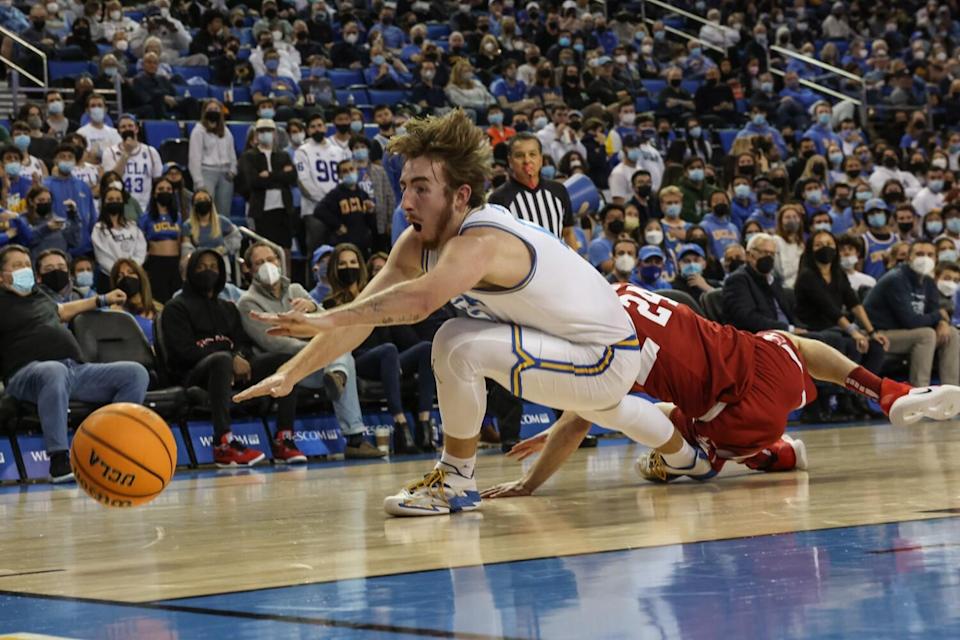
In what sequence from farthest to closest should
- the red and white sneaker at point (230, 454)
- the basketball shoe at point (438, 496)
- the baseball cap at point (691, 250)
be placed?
the baseball cap at point (691, 250) < the red and white sneaker at point (230, 454) < the basketball shoe at point (438, 496)

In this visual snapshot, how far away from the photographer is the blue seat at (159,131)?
588 inches

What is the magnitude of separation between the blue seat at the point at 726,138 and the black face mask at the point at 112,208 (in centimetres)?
971

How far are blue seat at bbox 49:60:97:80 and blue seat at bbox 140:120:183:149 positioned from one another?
1635 mm

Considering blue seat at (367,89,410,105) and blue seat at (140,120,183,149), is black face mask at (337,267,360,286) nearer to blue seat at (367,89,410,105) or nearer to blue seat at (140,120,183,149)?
blue seat at (140,120,183,149)

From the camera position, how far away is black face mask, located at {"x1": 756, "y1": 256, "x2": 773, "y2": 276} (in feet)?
40.4

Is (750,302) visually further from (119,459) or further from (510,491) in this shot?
(119,459)

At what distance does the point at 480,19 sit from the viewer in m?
20.5

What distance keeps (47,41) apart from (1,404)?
8.14 meters

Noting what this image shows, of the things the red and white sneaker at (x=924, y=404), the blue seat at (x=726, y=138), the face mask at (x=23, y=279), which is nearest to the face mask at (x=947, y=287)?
the blue seat at (x=726, y=138)

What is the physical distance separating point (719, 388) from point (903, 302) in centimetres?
762

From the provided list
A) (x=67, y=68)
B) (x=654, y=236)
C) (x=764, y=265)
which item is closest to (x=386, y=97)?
(x=67, y=68)

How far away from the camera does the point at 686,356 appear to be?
6.01m

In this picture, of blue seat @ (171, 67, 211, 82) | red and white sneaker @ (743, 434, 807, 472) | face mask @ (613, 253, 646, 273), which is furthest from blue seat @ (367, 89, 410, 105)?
red and white sneaker @ (743, 434, 807, 472)

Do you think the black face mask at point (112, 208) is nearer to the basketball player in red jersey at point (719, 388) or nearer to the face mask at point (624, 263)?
the face mask at point (624, 263)
